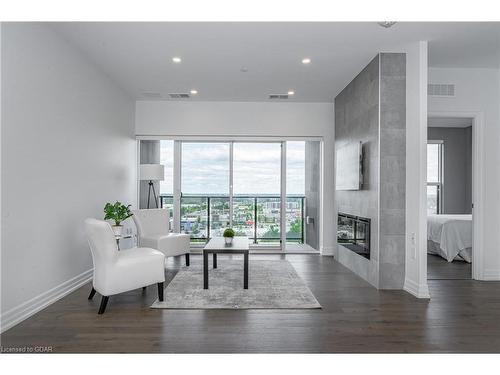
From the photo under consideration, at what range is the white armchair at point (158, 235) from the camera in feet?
13.9

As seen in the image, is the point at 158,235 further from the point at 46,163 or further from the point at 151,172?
the point at 46,163

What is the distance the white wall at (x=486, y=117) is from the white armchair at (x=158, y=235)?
3.74 metres

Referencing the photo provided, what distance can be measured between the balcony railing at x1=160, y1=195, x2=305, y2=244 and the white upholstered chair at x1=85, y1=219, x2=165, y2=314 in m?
2.83

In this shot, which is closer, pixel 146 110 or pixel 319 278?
pixel 319 278

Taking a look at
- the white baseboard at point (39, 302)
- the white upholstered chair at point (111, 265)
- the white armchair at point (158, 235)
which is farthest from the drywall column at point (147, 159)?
the white upholstered chair at point (111, 265)

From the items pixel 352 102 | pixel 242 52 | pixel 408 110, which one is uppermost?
pixel 242 52

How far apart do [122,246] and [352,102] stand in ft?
13.5

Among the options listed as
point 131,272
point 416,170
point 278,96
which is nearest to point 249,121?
point 278,96

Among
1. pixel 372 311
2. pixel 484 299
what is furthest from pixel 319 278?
pixel 484 299

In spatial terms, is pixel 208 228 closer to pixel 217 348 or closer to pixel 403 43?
pixel 217 348

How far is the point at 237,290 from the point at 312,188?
298cm

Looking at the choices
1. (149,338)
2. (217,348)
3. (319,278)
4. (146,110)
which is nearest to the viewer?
(217,348)

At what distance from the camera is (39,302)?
9.42ft

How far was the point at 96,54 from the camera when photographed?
3.72m
